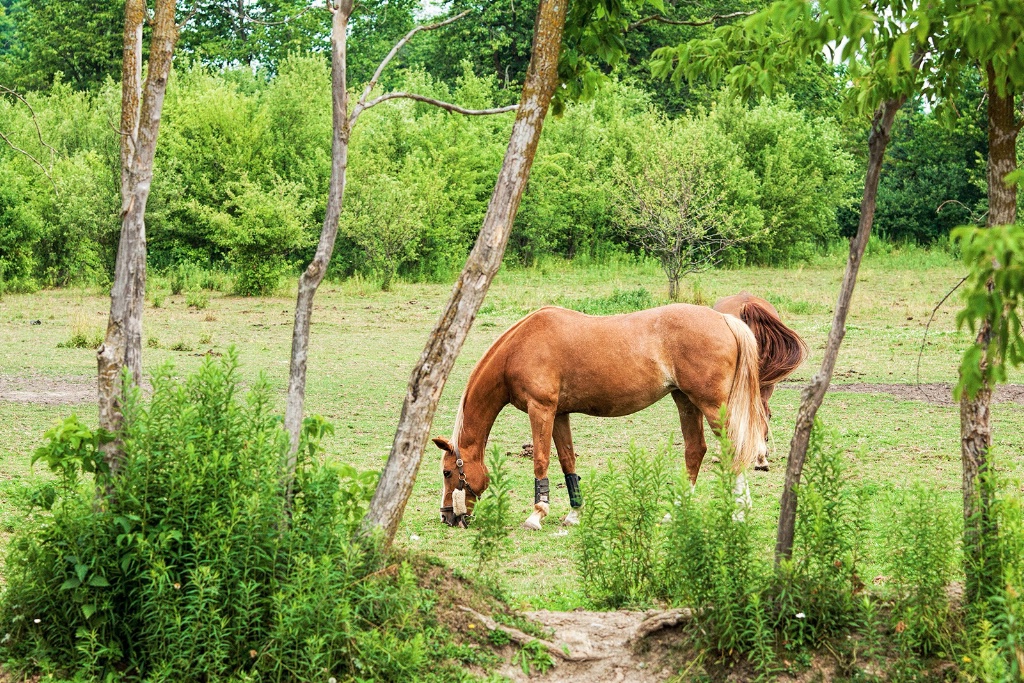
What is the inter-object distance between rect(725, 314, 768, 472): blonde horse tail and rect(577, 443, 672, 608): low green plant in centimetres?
279

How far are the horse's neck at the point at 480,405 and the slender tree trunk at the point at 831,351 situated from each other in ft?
12.1

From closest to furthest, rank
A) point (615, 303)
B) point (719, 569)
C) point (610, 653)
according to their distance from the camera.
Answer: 1. point (719, 569)
2. point (610, 653)
3. point (615, 303)

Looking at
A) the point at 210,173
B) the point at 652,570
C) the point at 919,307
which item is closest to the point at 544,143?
the point at 210,173

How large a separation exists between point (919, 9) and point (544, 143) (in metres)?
34.1

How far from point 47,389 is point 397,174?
833 inches

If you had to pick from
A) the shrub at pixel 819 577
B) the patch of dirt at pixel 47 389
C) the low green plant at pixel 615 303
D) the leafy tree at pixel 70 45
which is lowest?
the patch of dirt at pixel 47 389

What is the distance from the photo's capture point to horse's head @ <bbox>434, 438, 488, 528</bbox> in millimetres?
8438

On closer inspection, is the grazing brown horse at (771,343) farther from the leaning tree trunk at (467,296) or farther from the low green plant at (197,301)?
the low green plant at (197,301)

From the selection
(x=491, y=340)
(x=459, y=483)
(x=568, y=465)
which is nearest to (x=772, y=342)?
(x=568, y=465)

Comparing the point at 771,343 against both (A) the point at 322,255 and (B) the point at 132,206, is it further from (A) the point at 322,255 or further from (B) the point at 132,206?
(B) the point at 132,206

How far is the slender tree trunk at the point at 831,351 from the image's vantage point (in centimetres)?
496

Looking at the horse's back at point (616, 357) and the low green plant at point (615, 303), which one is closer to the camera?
the horse's back at point (616, 357)

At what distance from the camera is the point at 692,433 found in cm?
923

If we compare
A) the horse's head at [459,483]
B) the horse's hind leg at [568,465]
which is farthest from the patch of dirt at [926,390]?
the horse's head at [459,483]
